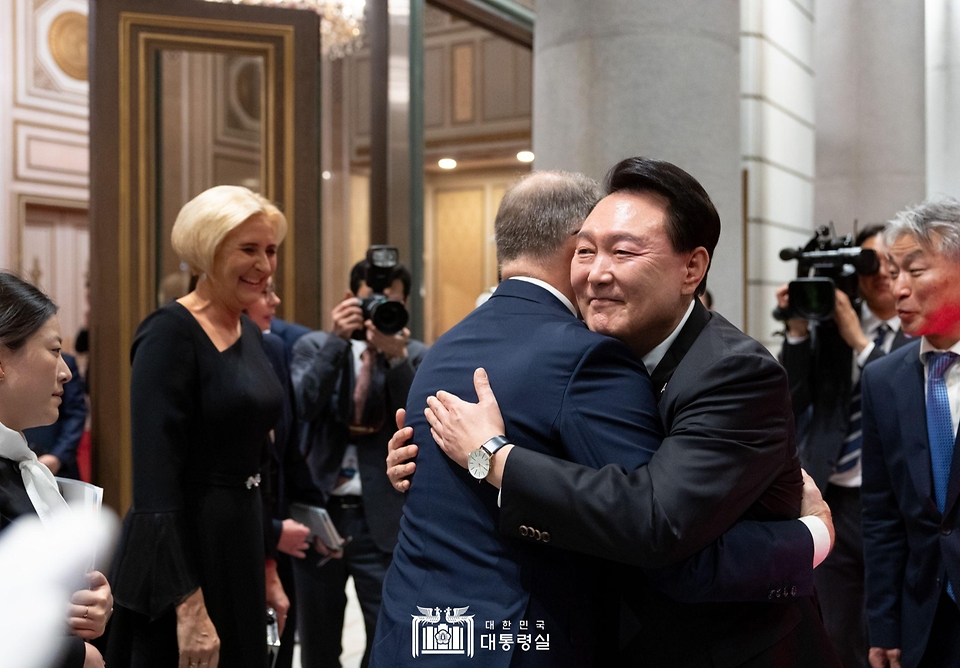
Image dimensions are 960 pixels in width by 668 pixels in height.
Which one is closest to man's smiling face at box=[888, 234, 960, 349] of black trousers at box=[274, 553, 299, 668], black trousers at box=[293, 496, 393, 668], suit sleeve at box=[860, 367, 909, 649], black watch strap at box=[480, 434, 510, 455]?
suit sleeve at box=[860, 367, 909, 649]

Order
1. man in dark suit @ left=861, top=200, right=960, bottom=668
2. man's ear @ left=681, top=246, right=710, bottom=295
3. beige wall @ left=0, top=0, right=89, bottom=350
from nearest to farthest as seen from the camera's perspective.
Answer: man's ear @ left=681, top=246, right=710, bottom=295
man in dark suit @ left=861, top=200, right=960, bottom=668
beige wall @ left=0, top=0, right=89, bottom=350

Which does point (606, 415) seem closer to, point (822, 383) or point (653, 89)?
point (822, 383)

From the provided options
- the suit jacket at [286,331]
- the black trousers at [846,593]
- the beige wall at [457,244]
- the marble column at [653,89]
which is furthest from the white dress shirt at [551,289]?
the beige wall at [457,244]

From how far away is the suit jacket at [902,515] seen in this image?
→ 7.20 ft

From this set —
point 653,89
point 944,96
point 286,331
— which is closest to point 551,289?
point 653,89

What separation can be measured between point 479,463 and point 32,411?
79cm

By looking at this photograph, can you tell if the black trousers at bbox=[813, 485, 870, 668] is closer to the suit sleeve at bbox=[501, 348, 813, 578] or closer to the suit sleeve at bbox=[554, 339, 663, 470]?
the suit sleeve at bbox=[501, 348, 813, 578]

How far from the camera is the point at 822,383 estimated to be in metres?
3.24

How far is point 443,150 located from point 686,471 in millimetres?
9762

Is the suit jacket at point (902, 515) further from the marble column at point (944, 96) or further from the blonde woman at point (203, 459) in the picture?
the marble column at point (944, 96)

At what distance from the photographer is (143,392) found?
84.5 inches

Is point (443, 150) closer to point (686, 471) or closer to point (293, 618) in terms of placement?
point (293, 618)

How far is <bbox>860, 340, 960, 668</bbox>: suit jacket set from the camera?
2.19 m

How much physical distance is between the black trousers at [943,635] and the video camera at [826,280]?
120cm
